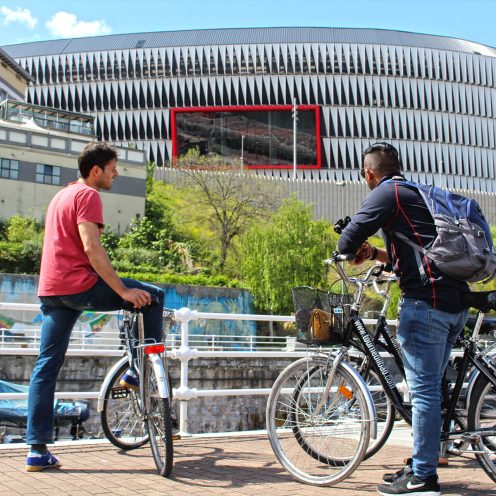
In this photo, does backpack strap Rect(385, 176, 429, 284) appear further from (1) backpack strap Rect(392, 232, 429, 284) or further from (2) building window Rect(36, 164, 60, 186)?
(2) building window Rect(36, 164, 60, 186)

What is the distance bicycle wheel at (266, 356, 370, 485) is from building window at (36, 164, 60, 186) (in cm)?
4382

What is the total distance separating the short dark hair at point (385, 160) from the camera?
430 centimetres

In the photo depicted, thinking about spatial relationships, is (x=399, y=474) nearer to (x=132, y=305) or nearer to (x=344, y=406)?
(x=344, y=406)

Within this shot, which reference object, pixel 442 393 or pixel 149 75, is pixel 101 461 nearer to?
pixel 442 393

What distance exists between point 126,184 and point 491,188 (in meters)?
51.9

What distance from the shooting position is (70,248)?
477cm

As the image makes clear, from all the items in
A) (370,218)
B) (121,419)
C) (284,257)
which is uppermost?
(284,257)

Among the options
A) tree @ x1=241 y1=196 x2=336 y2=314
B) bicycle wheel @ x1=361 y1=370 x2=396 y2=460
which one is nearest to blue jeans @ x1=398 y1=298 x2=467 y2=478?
bicycle wheel @ x1=361 y1=370 x2=396 y2=460

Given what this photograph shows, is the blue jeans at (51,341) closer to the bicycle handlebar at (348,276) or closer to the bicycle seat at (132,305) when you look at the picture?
the bicycle seat at (132,305)

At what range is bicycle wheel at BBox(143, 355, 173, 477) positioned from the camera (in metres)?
4.32

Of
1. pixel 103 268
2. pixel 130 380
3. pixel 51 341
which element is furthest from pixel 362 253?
pixel 51 341

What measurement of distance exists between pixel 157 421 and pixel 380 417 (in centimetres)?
160

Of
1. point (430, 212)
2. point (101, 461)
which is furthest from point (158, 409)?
point (430, 212)

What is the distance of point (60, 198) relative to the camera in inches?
193
